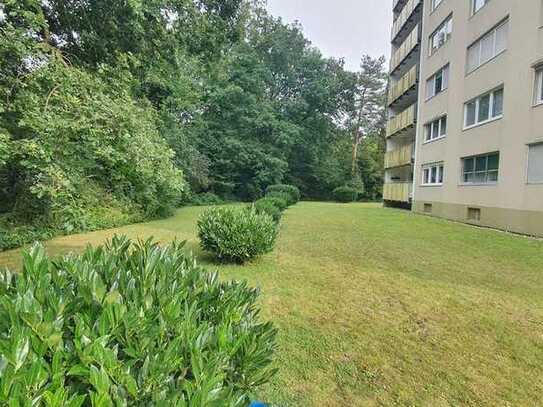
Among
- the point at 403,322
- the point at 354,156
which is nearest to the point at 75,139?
the point at 403,322

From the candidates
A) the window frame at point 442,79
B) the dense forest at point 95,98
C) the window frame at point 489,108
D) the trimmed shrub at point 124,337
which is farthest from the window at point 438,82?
the trimmed shrub at point 124,337

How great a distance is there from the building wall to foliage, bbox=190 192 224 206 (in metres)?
15.8

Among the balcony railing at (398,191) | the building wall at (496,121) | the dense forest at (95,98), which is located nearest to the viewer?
the dense forest at (95,98)

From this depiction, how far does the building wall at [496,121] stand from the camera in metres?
10.2

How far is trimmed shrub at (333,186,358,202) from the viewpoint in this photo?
33219 mm

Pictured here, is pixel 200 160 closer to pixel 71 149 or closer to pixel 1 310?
pixel 71 149

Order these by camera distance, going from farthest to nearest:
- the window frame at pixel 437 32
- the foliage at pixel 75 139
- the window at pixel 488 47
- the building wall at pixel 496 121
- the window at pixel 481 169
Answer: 1. the window frame at pixel 437 32
2. the window at pixel 481 169
3. the window at pixel 488 47
4. the building wall at pixel 496 121
5. the foliage at pixel 75 139

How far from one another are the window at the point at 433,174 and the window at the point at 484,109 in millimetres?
2896

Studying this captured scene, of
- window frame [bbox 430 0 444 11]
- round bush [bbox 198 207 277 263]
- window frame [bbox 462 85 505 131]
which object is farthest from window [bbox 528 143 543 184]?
window frame [bbox 430 0 444 11]

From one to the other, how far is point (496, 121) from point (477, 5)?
18.0ft

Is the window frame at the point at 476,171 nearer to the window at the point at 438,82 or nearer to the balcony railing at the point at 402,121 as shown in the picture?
the window at the point at 438,82

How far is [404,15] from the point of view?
22.3 m

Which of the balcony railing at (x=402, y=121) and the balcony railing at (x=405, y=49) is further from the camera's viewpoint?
the balcony railing at (x=402, y=121)

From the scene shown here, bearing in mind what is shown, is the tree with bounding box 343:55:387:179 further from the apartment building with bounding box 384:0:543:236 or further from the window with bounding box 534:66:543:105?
the window with bounding box 534:66:543:105
